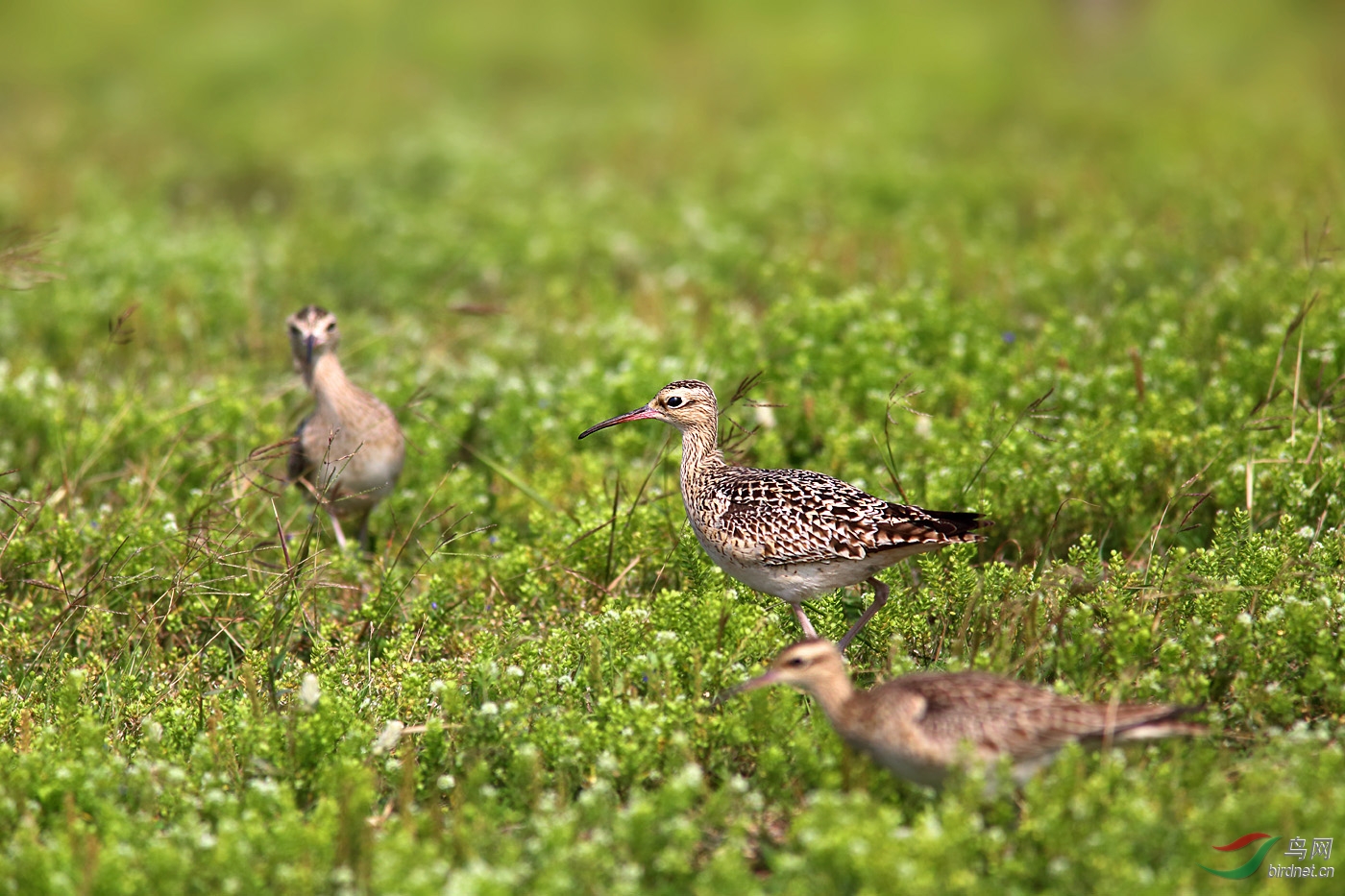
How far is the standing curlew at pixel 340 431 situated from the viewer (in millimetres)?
7844

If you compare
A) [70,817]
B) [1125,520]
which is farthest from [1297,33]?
[70,817]

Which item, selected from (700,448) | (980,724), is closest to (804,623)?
(700,448)

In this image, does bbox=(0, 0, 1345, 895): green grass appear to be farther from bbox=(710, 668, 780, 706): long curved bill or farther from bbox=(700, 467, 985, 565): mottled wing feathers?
bbox=(700, 467, 985, 565): mottled wing feathers

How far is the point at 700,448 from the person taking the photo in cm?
696

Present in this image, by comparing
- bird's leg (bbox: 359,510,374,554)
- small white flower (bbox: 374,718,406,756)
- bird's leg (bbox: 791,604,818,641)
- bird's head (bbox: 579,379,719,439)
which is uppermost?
bird's head (bbox: 579,379,719,439)

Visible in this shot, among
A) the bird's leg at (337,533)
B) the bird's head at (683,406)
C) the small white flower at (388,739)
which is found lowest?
the bird's leg at (337,533)

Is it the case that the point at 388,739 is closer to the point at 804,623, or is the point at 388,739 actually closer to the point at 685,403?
the point at 804,623

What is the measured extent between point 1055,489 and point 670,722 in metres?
3.02

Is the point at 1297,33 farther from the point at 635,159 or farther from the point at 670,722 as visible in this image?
the point at 670,722

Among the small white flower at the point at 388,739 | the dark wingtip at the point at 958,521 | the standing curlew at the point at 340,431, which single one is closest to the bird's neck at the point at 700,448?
→ the dark wingtip at the point at 958,521

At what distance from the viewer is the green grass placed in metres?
4.55

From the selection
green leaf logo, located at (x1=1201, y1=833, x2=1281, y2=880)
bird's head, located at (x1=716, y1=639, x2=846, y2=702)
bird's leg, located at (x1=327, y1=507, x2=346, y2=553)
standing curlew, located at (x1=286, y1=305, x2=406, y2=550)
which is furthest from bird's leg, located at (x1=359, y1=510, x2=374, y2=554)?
green leaf logo, located at (x1=1201, y1=833, x2=1281, y2=880)

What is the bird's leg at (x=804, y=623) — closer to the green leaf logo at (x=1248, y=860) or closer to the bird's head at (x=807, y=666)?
the bird's head at (x=807, y=666)

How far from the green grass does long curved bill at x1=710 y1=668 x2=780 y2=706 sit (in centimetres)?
11
